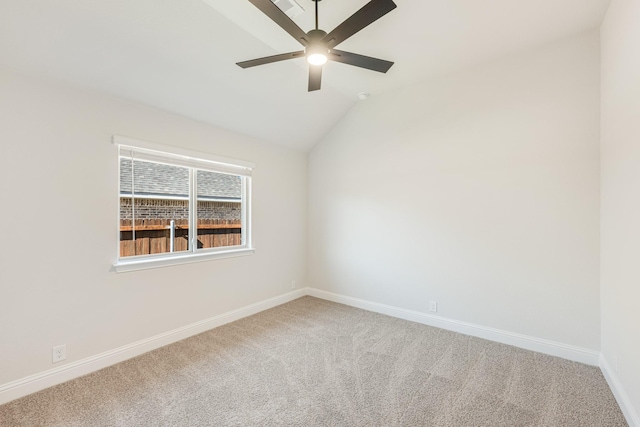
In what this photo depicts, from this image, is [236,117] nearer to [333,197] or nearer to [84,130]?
[84,130]

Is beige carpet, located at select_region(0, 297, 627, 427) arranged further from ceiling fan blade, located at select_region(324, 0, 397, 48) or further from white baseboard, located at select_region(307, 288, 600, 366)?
ceiling fan blade, located at select_region(324, 0, 397, 48)

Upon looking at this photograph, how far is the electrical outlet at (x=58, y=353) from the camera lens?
88.4 inches

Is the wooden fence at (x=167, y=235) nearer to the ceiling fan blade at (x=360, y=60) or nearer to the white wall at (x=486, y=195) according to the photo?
the white wall at (x=486, y=195)

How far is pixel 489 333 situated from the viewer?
304 centimetres

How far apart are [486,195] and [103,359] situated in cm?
397

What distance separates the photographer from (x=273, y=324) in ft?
11.4

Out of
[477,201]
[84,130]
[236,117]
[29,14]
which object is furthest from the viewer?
[236,117]

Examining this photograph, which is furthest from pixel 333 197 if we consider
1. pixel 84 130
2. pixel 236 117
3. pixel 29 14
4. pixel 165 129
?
pixel 29 14

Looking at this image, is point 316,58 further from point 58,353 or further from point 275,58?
point 58,353

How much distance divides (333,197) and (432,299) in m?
1.95

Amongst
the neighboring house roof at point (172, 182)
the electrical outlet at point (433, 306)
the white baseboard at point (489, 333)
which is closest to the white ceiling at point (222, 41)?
the neighboring house roof at point (172, 182)

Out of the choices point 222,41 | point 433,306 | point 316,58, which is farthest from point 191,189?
point 433,306

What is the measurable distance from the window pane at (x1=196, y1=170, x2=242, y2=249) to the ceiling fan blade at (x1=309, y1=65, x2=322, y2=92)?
67.6 inches

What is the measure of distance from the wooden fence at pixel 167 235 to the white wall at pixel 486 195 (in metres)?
1.59
